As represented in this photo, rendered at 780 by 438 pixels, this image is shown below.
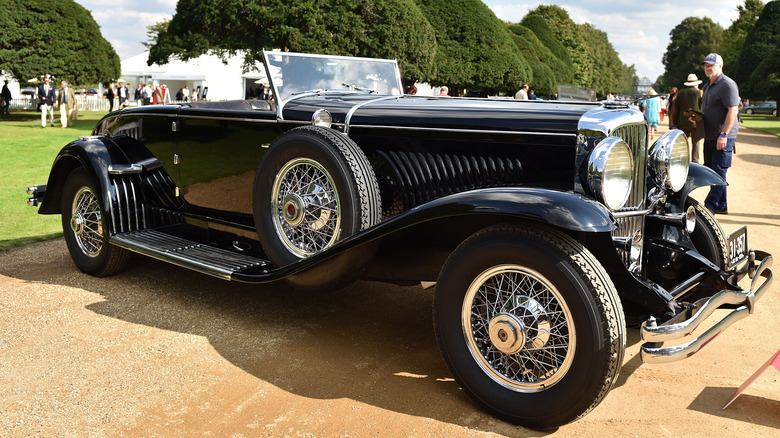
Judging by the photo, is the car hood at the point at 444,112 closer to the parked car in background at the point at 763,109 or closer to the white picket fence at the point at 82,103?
the white picket fence at the point at 82,103

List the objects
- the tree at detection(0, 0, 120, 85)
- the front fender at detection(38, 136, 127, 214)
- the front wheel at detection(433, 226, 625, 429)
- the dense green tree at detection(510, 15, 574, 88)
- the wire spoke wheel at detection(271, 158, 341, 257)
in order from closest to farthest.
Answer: the front wheel at detection(433, 226, 625, 429)
the wire spoke wheel at detection(271, 158, 341, 257)
the front fender at detection(38, 136, 127, 214)
the tree at detection(0, 0, 120, 85)
the dense green tree at detection(510, 15, 574, 88)

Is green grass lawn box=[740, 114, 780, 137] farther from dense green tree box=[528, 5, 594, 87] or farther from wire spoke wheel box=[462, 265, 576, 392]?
wire spoke wheel box=[462, 265, 576, 392]

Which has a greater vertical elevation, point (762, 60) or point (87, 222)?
point (762, 60)

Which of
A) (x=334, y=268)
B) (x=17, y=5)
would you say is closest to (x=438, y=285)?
(x=334, y=268)

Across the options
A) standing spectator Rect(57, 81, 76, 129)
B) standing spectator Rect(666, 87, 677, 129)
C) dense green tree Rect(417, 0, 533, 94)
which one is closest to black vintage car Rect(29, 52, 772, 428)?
standing spectator Rect(666, 87, 677, 129)

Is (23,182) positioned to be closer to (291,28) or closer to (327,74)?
(327,74)

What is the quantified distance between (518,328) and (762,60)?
44.4 meters

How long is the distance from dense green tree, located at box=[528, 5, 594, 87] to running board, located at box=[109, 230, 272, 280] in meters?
57.6

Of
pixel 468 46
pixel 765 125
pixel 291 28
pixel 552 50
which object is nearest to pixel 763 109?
pixel 552 50

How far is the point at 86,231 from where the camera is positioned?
500cm

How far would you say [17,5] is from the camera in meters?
24.3

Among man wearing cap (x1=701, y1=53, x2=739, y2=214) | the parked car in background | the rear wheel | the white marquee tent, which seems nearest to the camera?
the rear wheel

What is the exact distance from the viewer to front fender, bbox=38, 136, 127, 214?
4.68 m

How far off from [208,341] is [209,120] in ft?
5.14
